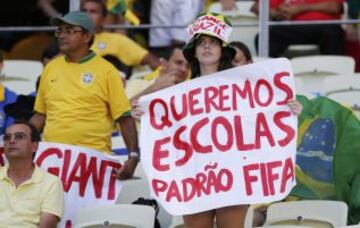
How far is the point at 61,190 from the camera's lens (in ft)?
30.2

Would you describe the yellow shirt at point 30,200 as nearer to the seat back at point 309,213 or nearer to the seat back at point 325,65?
the seat back at point 309,213

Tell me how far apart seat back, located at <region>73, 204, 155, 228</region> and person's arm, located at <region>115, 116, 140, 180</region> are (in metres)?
0.47

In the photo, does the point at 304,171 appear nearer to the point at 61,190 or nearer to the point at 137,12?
the point at 61,190

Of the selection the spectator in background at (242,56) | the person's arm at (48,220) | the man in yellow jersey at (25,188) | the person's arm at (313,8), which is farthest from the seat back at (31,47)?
the person's arm at (48,220)

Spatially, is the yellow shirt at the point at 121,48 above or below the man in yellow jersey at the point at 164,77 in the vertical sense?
above

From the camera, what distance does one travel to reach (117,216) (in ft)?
29.9

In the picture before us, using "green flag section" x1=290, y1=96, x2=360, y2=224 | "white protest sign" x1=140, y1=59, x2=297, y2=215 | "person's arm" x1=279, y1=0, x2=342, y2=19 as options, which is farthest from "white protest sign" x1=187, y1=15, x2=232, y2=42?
"person's arm" x1=279, y1=0, x2=342, y2=19

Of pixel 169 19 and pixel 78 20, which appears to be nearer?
pixel 78 20

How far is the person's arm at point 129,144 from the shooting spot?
959cm

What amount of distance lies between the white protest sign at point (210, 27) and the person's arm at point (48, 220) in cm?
159

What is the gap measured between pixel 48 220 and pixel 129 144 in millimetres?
895

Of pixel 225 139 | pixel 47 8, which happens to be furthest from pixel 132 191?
pixel 47 8

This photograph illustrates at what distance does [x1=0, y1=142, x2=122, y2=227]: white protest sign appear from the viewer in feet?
31.8

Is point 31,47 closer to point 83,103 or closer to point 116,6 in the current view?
point 116,6
